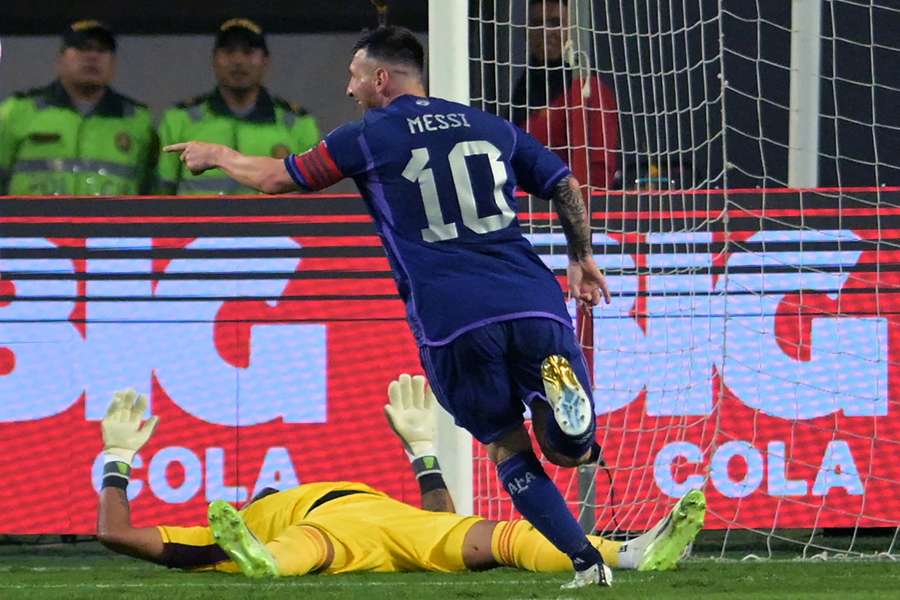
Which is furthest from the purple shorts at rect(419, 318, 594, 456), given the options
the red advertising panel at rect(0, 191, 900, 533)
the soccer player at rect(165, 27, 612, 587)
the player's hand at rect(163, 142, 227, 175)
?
the red advertising panel at rect(0, 191, 900, 533)

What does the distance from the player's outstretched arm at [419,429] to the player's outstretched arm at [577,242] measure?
1218mm

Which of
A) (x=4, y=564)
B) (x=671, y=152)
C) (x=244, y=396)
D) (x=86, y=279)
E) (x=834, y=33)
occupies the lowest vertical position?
(x=4, y=564)

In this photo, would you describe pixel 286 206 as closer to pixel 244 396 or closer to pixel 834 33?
pixel 244 396

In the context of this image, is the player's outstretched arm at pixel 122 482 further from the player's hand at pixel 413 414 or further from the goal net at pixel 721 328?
the goal net at pixel 721 328

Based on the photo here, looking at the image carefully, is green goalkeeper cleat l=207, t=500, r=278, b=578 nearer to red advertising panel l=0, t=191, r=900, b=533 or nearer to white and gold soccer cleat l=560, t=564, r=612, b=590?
white and gold soccer cleat l=560, t=564, r=612, b=590

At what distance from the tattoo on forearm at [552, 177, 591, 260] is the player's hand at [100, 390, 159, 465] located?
1.82m

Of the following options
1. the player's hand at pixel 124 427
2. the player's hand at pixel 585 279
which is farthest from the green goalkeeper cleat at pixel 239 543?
the player's hand at pixel 585 279

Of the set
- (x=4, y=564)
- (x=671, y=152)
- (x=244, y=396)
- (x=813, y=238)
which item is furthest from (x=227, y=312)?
(x=813, y=238)

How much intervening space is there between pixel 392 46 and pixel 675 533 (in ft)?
6.14

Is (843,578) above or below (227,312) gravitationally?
below

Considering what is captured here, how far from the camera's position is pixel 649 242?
8.35 meters

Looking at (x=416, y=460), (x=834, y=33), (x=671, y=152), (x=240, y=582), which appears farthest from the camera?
(x=834, y=33)

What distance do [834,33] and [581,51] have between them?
5.27 ft

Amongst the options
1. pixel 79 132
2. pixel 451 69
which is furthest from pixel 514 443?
pixel 79 132
